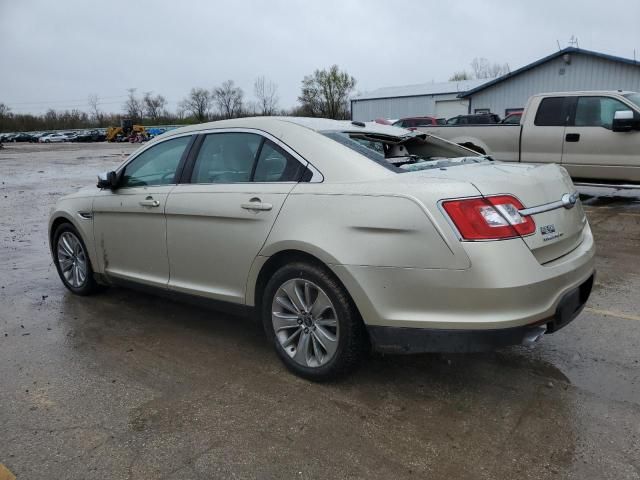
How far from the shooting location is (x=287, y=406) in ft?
10.5

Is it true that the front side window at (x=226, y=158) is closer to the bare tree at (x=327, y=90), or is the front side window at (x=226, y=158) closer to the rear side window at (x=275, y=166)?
the rear side window at (x=275, y=166)

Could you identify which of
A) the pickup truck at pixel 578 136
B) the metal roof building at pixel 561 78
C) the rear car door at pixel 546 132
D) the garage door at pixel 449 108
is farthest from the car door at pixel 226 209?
the garage door at pixel 449 108

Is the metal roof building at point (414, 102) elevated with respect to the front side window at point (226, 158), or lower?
elevated

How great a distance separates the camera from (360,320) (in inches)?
125

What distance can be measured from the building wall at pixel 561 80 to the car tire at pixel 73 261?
25.3 metres

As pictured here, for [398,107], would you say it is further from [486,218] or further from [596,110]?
[486,218]

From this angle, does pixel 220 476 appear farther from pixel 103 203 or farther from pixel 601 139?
pixel 601 139

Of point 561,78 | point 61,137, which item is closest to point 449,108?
point 561,78

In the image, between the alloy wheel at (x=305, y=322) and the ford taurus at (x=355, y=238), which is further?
the alloy wheel at (x=305, y=322)

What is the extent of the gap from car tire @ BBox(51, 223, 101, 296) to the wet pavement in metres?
0.53

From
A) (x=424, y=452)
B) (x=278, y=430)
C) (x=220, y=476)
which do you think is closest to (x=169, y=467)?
(x=220, y=476)

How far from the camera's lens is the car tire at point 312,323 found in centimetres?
317

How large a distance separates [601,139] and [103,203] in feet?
26.9

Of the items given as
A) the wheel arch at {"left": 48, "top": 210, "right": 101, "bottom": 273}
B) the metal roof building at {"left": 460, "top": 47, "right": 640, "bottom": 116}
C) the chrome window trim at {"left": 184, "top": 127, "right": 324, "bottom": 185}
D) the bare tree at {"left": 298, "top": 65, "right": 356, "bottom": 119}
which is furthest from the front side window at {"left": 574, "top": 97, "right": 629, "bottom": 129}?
the bare tree at {"left": 298, "top": 65, "right": 356, "bottom": 119}
